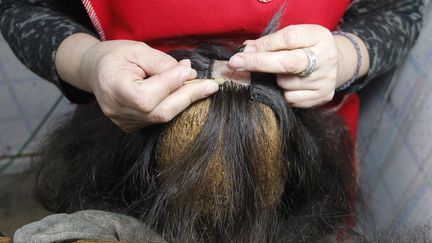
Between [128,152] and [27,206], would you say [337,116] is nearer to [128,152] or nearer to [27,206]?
[128,152]

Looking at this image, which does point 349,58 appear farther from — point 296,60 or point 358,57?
point 296,60

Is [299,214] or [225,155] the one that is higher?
[225,155]

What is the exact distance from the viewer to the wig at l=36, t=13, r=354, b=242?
0.59 m

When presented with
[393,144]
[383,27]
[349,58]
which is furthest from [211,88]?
[393,144]

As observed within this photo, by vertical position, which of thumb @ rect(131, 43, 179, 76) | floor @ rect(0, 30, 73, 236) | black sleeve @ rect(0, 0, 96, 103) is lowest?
floor @ rect(0, 30, 73, 236)

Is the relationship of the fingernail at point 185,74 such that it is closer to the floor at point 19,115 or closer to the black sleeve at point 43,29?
the black sleeve at point 43,29

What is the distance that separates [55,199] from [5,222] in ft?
1.05

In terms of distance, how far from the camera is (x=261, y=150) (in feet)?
1.99

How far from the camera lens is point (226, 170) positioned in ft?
1.96

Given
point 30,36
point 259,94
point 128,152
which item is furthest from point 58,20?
point 259,94

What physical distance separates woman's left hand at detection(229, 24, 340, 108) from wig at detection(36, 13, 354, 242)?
0.08 ft

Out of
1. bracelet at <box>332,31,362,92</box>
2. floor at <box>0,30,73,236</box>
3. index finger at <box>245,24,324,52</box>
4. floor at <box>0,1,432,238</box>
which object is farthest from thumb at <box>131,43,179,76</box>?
floor at <box>0,30,73,236</box>

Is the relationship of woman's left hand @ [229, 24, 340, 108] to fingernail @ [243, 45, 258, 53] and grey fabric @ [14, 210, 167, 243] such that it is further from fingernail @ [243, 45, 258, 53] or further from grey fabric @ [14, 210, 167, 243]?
grey fabric @ [14, 210, 167, 243]

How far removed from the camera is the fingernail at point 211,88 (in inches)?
22.2
